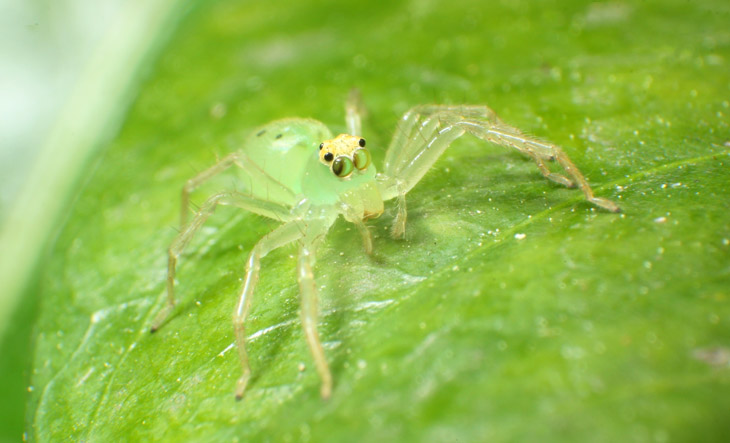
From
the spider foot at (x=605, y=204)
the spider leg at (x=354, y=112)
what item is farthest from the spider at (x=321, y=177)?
the spider leg at (x=354, y=112)

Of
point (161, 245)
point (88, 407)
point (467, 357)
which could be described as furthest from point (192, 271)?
point (467, 357)

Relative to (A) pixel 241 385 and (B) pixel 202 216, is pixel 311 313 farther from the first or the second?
(B) pixel 202 216

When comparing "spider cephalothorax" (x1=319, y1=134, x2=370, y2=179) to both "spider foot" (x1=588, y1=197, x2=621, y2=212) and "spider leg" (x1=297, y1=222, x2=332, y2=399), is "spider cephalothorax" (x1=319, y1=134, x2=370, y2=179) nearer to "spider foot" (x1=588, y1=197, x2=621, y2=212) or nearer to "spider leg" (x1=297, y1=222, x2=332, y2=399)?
"spider leg" (x1=297, y1=222, x2=332, y2=399)

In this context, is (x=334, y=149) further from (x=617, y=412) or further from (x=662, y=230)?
(x=617, y=412)

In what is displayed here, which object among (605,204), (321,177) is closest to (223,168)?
(321,177)

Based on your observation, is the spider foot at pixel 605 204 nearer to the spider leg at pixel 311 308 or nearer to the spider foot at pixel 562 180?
the spider foot at pixel 562 180
